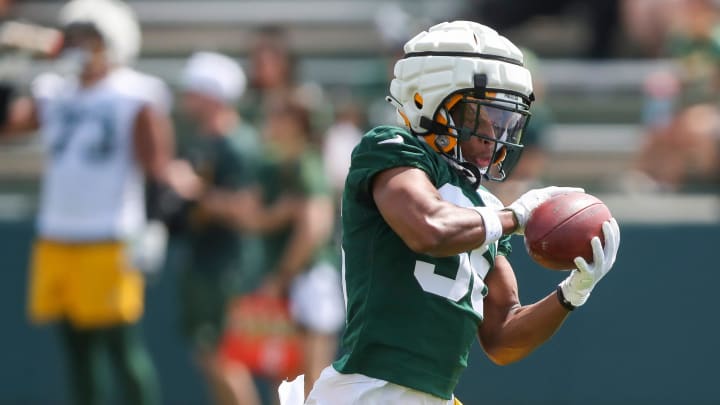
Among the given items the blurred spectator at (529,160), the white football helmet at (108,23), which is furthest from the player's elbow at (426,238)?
the blurred spectator at (529,160)

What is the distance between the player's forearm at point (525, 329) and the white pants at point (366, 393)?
0.33 m

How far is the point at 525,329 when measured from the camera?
147 inches

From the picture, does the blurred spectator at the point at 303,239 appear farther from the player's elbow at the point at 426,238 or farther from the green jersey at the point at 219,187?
the player's elbow at the point at 426,238

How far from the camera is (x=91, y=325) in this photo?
21.4 feet

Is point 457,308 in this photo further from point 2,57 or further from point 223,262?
point 2,57

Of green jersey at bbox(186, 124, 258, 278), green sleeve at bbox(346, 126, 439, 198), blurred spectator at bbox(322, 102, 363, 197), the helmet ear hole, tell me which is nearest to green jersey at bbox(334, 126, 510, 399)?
green sleeve at bbox(346, 126, 439, 198)

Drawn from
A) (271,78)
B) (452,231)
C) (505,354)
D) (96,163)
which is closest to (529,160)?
(271,78)

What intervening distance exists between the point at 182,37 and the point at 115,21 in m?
3.64

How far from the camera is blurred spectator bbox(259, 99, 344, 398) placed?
727 centimetres

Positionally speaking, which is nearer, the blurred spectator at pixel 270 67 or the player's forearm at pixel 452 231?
the player's forearm at pixel 452 231

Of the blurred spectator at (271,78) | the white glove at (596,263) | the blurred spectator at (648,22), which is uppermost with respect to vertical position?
the white glove at (596,263)

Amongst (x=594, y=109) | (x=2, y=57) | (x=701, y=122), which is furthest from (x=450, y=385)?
(x=594, y=109)

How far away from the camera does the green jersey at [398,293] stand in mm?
3488

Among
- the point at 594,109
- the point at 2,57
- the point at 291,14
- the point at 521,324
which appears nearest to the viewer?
the point at 521,324
